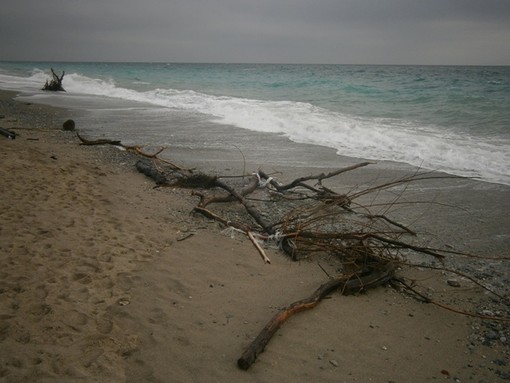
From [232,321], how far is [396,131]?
9.49 metres

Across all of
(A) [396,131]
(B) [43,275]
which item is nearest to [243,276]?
A: (B) [43,275]

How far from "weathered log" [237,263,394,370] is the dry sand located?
8 centimetres

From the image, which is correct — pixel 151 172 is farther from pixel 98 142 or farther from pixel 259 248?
pixel 259 248

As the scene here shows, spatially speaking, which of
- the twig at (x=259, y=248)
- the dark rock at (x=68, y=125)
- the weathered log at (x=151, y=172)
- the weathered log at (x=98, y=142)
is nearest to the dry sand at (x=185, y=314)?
the twig at (x=259, y=248)

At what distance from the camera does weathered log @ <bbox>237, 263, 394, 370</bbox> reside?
7.59ft

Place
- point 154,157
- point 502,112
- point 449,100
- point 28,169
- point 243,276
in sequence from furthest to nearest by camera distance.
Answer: point 449,100
point 502,112
point 154,157
point 28,169
point 243,276

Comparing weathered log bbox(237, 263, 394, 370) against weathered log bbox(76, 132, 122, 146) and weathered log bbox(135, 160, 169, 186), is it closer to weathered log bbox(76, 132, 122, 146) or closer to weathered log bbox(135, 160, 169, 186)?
weathered log bbox(135, 160, 169, 186)

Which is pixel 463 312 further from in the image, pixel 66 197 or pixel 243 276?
pixel 66 197

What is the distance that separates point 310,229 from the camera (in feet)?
13.7

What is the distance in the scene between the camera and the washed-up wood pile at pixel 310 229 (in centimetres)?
323

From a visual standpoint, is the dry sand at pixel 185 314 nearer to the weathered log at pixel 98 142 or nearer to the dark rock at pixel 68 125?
the weathered log at pixel 98 142

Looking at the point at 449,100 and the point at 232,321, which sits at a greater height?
the point at 449,100

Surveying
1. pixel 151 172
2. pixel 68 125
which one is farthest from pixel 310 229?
pixel 68 125

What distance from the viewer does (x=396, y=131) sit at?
1041 cm
